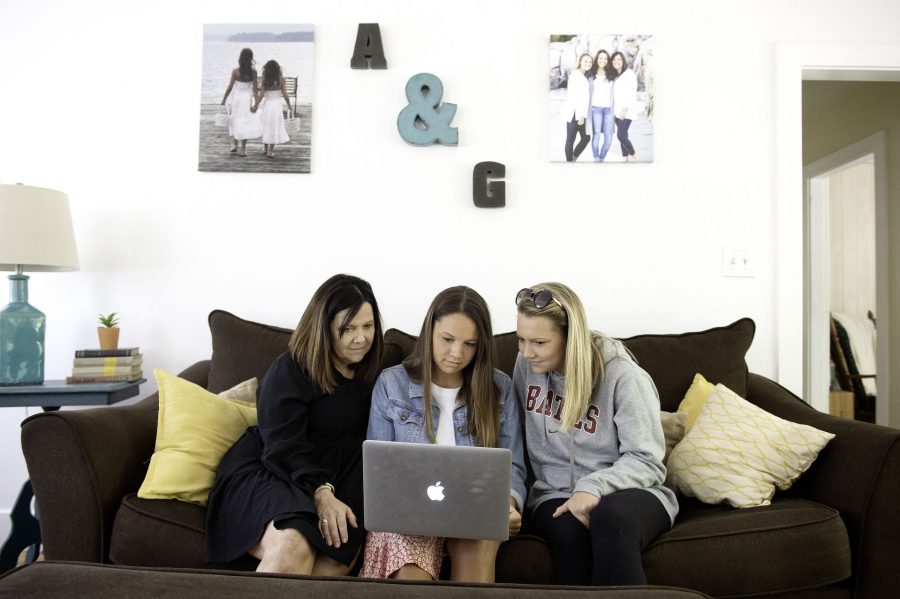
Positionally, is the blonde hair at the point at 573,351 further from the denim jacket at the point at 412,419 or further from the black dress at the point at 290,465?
the black dress at the point at 290,465

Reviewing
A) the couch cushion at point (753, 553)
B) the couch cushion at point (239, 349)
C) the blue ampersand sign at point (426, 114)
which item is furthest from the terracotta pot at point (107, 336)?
the couch cushion at point (753, 553)

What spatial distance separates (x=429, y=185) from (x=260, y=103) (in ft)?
2.47

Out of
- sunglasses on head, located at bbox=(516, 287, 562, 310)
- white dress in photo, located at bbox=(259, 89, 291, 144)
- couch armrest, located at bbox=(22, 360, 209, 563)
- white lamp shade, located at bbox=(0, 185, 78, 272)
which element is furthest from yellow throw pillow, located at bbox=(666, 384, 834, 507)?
white lamp shade, located at bbox=(0, 185, 78, 272)

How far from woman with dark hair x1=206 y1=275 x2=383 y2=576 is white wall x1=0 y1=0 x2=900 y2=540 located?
0.76 metres

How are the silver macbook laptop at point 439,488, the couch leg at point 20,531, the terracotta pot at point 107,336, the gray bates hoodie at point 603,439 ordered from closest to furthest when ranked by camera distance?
the silver macbook laptop at point 439,488 → the gray bates hoodie at point 603,439 → the couch leg at point 20,531 → the terracotta pot at point 107,336

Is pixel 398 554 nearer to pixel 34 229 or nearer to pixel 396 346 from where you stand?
pixel 396 346

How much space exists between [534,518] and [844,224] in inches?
199

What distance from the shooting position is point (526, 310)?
5.63ft

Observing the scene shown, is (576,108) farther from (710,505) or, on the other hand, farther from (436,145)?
(710,505)

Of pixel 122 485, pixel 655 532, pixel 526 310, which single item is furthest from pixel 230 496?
pixel 655 532

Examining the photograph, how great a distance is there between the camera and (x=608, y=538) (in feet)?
4.63

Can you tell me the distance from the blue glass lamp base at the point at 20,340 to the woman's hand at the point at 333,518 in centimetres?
134

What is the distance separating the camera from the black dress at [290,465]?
4.91ft

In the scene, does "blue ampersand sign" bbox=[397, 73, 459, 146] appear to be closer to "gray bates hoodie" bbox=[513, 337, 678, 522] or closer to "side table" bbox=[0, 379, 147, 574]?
"gray bates hoodie" bbox=[513, 337, 678, 522]
